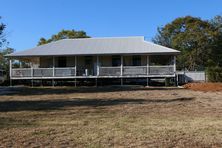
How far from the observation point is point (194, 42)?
59469mm

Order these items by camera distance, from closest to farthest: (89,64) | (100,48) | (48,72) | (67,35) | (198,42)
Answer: (48,72), (100,48), (89,64), (198,42), (67,35)

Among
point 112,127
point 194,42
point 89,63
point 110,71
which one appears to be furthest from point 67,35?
point 112,127

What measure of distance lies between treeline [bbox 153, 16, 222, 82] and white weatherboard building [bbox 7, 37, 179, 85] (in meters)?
21.1

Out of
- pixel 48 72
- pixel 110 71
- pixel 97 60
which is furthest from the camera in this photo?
pixel 97 60

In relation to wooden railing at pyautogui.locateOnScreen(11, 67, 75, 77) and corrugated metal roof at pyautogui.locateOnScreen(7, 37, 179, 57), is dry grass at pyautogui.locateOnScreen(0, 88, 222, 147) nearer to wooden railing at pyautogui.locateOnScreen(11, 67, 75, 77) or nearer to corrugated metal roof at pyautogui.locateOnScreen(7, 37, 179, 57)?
corrugated metal roof at pyautogui.locateOnScreen(7, 37, 179, 57)

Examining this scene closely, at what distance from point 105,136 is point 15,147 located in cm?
205

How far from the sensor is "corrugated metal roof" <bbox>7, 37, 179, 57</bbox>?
34625 millimetres

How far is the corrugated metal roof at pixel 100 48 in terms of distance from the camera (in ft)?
114

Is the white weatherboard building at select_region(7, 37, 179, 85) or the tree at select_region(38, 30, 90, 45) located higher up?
the tree at select_region(38, 30, 90, 45)

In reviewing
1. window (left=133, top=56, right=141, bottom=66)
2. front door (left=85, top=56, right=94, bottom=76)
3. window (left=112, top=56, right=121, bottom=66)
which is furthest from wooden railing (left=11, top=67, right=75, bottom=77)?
window (left=133, top=56, right=141, bottom=66)

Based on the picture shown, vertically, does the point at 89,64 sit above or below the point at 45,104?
above

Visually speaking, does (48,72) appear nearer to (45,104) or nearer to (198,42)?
(45,104)

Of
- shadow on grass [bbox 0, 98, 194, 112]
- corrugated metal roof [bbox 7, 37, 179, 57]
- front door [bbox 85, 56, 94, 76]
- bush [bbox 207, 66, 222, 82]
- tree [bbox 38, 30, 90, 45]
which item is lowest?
shadow on grass [bbox 0, 98, 194, 112]

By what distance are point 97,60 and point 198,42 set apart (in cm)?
2684
